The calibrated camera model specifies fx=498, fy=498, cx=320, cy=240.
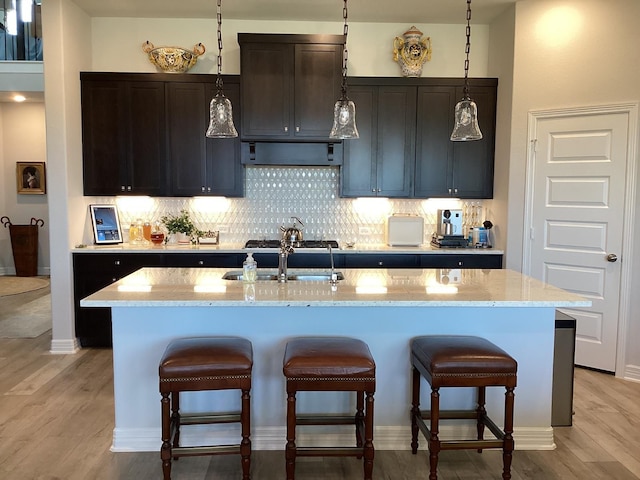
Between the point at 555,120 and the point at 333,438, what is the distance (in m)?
3.33

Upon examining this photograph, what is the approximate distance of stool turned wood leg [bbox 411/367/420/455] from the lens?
2799 millimetres

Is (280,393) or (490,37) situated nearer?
(280,393)

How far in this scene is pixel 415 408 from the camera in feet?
9.21

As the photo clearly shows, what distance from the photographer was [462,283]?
2.98 metres

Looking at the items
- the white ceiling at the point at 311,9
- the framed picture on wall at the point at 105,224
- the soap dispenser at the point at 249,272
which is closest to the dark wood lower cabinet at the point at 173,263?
the framed picture on wall at the point at 105,224

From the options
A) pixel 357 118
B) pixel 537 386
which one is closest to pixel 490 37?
pixel 357 118

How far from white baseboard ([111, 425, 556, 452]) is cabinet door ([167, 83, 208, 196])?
266 centimetres

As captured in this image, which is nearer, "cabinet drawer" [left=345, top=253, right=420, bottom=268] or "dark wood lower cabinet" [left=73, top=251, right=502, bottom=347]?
"dark wood lower cabinet" [left=73, top=251, right=502, bottom=347]

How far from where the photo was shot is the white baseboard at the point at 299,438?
2.85 m

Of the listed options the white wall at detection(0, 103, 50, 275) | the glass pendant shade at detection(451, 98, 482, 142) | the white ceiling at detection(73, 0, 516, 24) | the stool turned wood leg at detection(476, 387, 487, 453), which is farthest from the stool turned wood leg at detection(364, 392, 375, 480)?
the white wall at detection(0, 103, 50, 275)

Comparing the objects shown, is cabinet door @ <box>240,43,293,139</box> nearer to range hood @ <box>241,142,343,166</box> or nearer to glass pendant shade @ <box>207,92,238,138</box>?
range hood @ <box>241,142,343,166</box>

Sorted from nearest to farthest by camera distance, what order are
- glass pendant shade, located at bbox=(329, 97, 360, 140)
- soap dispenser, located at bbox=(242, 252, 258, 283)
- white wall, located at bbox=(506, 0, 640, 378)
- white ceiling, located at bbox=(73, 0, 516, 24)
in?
glass pendant shade, located at bbox=(329, 97, 360, 140), soap dispenser, located at bbox=(242, 252, 258, 283), white wall, located at bbox=(506, 0, 640, 378), white ceiling, located at bbox=(73, 0, 516, 24)

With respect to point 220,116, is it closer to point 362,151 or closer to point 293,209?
point 362,151

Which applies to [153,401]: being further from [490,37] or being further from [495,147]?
[490,37]
